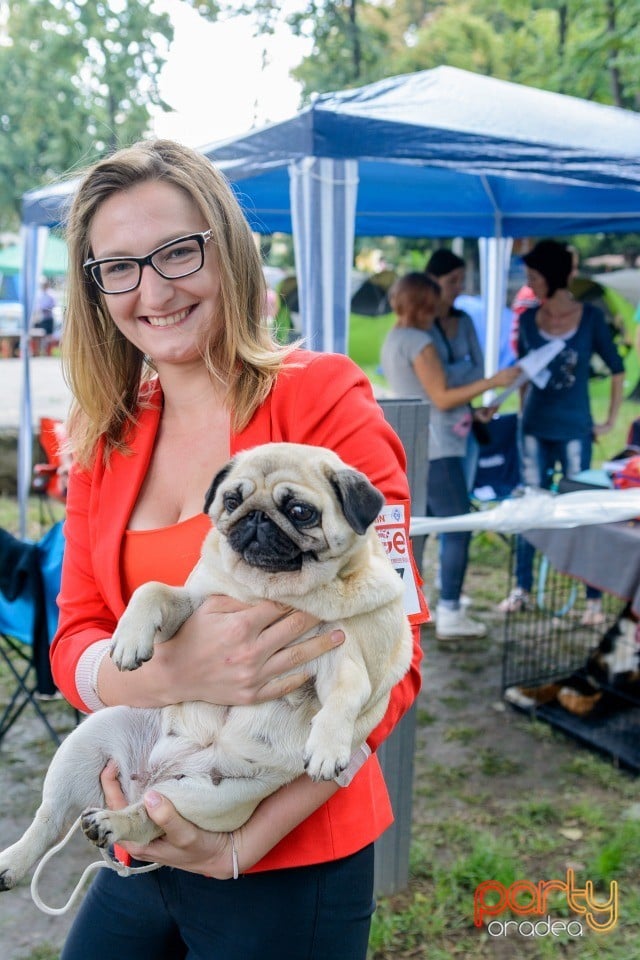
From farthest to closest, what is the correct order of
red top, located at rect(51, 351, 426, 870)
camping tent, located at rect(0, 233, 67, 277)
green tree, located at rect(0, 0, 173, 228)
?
camping tent, located at rect(0, 233, 67, 277) < green tree, located at rect(0, 0, 173, 228) < red top, located at rect(51, 351, 426, 870)

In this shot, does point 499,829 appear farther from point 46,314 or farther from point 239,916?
point 46,314

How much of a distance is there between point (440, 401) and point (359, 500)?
4917 millimetres

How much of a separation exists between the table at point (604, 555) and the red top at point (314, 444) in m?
2.55

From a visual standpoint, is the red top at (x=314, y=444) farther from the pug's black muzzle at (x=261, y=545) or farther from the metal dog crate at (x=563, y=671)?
the metal dog crate at (x=563, y=671)

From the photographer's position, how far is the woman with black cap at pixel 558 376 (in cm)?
698

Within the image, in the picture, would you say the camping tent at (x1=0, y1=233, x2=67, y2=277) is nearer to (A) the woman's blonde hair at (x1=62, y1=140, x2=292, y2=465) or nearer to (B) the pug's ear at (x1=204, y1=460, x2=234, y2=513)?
(A) the woman's blonde hair at (x1=62, y1=140, x2=292, y2=465)

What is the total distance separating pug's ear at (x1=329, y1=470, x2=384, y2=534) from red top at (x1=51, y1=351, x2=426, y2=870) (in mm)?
124

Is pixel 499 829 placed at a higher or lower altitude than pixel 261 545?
lower

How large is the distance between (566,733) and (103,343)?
4076 mm

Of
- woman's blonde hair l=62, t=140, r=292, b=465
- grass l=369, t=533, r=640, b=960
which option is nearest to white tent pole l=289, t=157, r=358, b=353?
grass l=369, t=533, r=640, b=960

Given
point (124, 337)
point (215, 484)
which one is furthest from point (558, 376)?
point (215, 484)

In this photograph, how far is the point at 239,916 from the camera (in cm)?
Answer: 159

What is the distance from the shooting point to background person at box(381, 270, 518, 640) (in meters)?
6.43

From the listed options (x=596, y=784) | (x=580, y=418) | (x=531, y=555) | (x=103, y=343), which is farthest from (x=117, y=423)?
(x=580, y=418)
